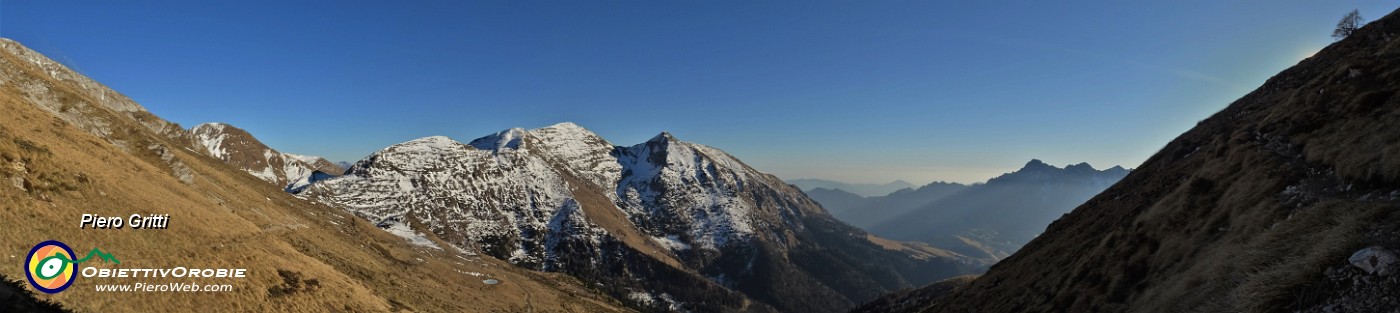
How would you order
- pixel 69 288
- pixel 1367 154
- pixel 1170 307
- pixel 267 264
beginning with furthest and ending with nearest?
pixel 267 264 < pixel 69 288 < pixel 1367 154 < pixel 1170 307

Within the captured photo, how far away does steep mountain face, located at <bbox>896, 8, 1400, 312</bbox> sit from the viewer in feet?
45.8

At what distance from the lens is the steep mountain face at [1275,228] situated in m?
14.0

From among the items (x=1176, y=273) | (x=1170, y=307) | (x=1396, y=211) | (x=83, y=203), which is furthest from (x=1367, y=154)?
(x=83, y=203)

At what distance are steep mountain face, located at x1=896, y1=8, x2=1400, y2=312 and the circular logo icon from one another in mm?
59959

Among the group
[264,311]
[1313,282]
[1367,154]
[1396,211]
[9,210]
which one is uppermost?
[9,210]

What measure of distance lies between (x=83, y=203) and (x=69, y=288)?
1839 cm

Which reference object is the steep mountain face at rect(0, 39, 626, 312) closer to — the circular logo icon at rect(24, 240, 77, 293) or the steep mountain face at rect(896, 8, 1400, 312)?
the circular logo icon at rect(24, 240, 77, 293)

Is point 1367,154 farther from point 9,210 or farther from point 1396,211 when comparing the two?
point 9,210

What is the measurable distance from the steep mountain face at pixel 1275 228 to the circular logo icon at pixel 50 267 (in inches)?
2361

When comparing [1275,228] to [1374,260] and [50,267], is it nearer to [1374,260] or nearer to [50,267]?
[1374,260]

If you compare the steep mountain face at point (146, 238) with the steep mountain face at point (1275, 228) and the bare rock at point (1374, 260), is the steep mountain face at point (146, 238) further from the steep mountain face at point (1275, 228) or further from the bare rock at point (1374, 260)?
the bare rock at point (1374, 260)

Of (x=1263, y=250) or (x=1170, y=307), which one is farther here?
(x=1170, y=307)

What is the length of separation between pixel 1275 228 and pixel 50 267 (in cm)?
6661

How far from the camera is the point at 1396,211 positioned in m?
15.7
